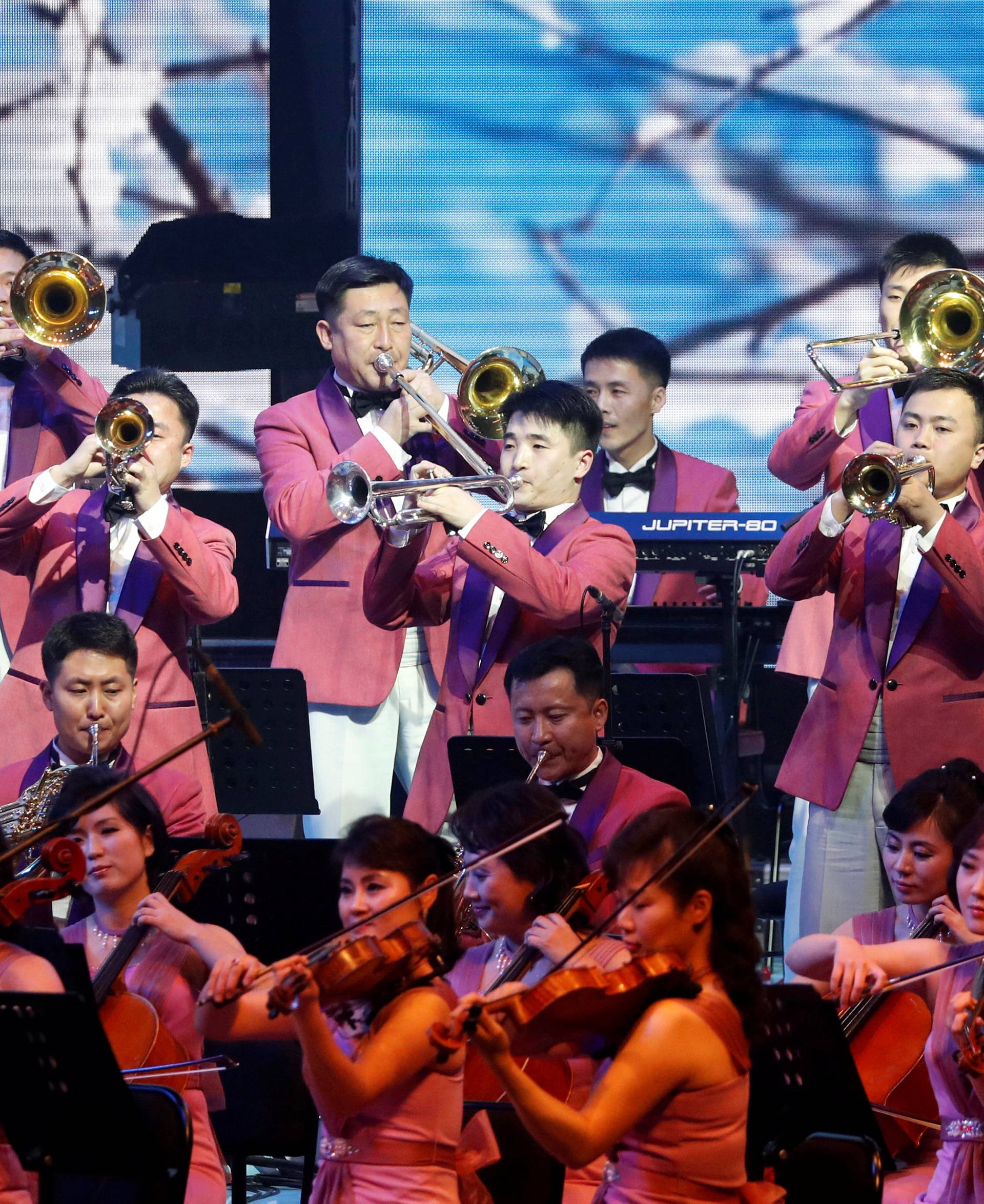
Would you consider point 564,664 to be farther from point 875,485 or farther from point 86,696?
point 86,696

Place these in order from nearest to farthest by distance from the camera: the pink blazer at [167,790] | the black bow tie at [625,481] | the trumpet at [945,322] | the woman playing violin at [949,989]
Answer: the woman playing violin at [949,989] < the pink blazer at [167,790] < the trumpet at [945,322] < the black bow tie at [625,481]

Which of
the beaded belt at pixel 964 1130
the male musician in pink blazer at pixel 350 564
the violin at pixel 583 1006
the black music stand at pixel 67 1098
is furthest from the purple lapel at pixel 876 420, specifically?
the black music stand at pixel 67 1098

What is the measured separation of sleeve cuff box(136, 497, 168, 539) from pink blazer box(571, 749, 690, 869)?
124 centimetres

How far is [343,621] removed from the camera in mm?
4621

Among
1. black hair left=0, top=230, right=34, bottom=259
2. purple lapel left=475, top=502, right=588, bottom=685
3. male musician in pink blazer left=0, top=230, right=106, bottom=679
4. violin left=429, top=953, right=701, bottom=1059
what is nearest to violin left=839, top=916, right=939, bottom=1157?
violin left=429, top=953, right=701, bottom=1059

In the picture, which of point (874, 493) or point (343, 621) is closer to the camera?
point (874, 493)

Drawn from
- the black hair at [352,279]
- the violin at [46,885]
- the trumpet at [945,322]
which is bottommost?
the violin at [46,885]

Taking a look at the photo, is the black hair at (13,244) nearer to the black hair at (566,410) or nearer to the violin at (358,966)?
the black hair at (566,410)

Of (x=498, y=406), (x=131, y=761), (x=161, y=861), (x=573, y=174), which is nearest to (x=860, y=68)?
(x=573, y=174)

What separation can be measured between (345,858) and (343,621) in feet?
6.10

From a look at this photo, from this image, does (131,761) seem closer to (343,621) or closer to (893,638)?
(343,621)

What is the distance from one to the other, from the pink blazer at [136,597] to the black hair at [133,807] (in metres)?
0.80

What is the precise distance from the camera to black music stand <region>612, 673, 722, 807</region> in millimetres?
4102

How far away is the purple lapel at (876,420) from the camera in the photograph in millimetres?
4629
